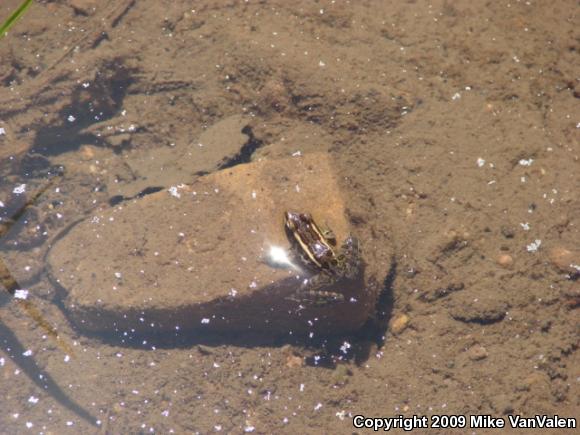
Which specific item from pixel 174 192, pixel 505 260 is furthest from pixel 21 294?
pixel 505 260

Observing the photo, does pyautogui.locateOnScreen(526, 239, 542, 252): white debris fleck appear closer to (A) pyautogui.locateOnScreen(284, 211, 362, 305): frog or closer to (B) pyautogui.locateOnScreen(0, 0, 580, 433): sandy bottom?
(B) pyautogui.locateOnScreen(0, 0, 580, 433): sandy bottom

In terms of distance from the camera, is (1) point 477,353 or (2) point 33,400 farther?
(2) point 33,400

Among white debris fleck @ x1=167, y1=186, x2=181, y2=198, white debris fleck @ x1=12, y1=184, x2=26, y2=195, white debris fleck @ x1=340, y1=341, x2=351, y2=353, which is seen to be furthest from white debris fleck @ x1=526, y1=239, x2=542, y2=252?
white debris fleck @ x1=12, y1=184, x2=26, y2=195

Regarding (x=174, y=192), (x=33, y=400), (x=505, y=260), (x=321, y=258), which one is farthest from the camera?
(x=33, y=400)

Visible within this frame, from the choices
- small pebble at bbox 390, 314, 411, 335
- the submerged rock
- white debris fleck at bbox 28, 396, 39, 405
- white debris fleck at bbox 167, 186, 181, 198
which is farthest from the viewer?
white debris fleck at bbox 28, 396, 39, 405

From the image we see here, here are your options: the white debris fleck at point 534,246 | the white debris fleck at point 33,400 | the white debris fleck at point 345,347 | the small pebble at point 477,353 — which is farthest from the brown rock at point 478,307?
the white debris fleck at point 33,400

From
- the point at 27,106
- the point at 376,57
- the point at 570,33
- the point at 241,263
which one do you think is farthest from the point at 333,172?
the point at 27,106

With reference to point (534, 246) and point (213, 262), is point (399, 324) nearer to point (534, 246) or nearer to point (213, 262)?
point (534, 246)
